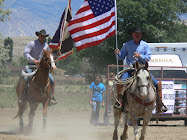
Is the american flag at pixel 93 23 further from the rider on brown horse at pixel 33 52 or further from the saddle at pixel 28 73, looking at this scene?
the saddle at pixel 28 73

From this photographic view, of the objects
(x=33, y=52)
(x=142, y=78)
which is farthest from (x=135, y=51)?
(x=33, y=52)

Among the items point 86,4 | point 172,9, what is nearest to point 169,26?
point 172,9

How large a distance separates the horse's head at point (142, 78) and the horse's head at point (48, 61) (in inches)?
109

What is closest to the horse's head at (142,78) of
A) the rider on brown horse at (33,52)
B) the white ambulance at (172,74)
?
the rider on brown horse at (33,52)

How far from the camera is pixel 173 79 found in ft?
50.8

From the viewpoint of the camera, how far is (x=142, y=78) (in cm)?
915

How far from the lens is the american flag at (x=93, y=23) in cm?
1233

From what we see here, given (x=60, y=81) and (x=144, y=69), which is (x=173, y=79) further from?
(x=60, y=81)

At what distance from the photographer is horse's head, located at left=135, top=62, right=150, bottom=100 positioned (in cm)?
905

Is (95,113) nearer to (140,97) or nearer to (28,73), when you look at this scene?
(28,73)

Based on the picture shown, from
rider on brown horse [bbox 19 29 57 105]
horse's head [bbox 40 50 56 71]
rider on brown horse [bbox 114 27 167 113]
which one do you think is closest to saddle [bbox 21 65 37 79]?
rider on brown horse [bbox 19 29 57 105]

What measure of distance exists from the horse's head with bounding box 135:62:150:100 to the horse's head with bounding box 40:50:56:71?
9.07 ft

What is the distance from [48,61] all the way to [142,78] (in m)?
3.27

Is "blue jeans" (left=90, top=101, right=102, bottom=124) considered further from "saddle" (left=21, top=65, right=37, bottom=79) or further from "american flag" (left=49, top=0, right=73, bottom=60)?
"saddle" (left=21, top=65, right=37, bottom=79)
